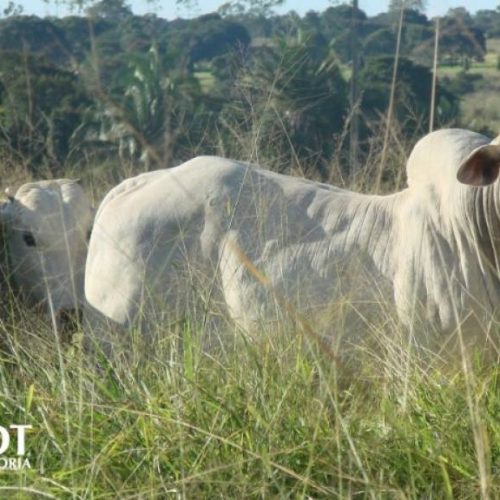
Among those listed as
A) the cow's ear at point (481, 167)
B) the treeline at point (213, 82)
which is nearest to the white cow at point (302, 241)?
the cow's ear at point (481, 167)

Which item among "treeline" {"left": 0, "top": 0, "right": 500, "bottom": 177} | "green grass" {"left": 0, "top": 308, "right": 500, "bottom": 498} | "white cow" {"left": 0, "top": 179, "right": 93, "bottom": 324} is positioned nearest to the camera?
"green grass" {"left": 0, "top": 308, "right": 500, "bottom": 498}

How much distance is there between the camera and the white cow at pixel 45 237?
7.85 metres

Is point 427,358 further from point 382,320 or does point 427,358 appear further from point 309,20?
point 309,20

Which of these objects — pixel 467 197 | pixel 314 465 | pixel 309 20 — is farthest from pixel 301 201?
pixel 309 20

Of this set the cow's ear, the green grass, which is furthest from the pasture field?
the cow's ear

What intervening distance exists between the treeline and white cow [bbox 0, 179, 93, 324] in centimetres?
40

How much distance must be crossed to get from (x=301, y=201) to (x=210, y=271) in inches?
17.9

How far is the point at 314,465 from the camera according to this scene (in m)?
3.97

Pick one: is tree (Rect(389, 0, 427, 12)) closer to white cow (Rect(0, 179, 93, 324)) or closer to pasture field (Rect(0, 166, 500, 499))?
pasture field (Rect(0, 166, 500, 499))

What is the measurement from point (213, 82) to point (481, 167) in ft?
29.9

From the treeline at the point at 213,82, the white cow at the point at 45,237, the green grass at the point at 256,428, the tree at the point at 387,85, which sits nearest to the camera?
the green grass at the point at 256,428

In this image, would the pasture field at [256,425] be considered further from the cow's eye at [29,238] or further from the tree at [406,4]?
the cow's eye at [29,238]

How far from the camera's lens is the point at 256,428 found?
410 cm

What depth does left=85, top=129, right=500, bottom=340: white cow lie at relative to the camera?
18.0 feet
